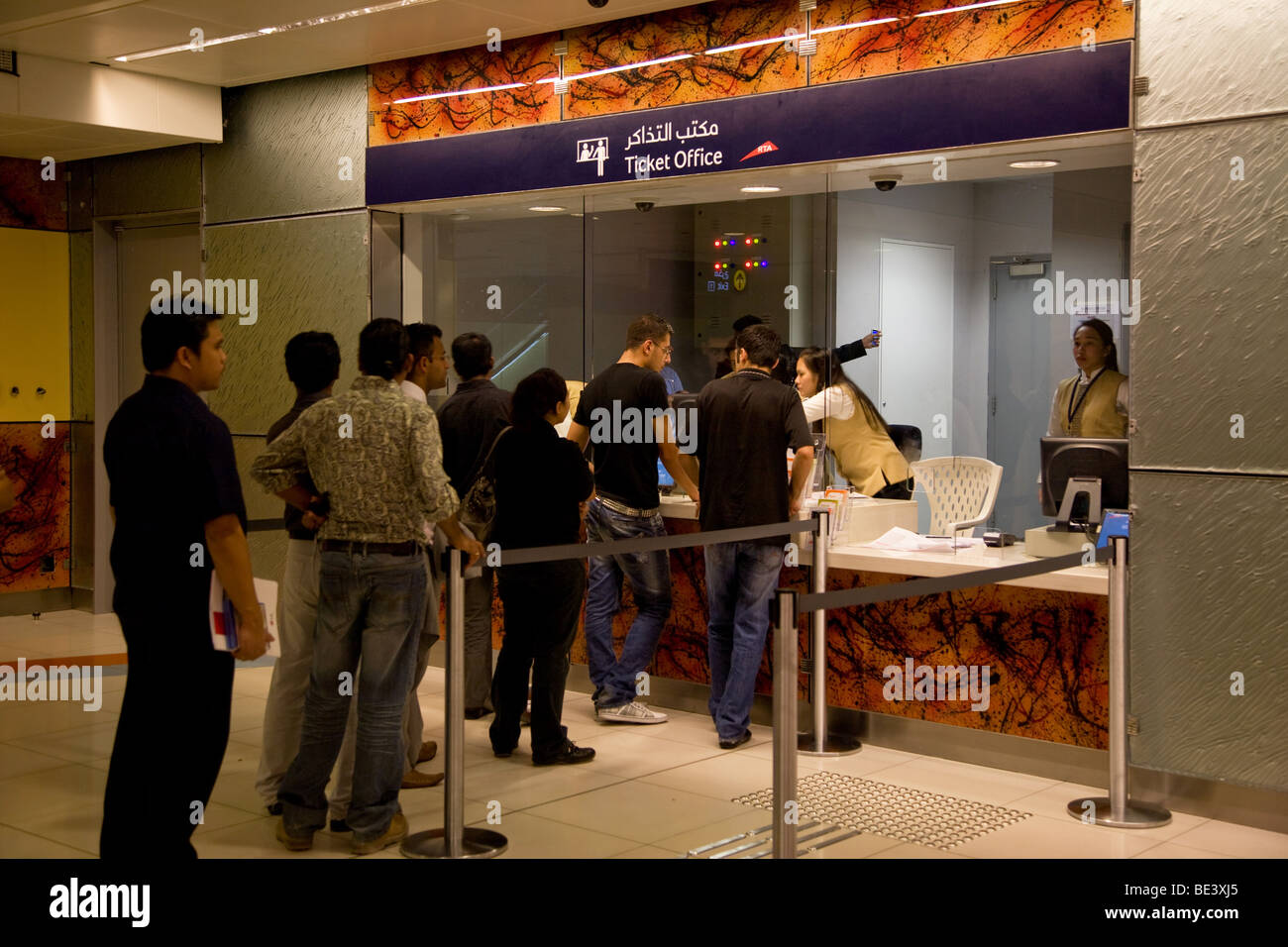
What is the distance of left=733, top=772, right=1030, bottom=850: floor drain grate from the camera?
4430mm

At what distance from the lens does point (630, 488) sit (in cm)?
584

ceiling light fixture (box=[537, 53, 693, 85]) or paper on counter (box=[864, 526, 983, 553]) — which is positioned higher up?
ceiling light fixture (box=[537, 53, 693, 85])

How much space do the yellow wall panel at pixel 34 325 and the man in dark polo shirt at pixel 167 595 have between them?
18.6ft

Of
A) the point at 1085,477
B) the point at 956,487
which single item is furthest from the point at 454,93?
the point at 1085,477

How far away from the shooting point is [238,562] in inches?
136

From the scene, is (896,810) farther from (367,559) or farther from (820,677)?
(367,559)

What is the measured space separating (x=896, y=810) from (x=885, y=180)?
2.73m

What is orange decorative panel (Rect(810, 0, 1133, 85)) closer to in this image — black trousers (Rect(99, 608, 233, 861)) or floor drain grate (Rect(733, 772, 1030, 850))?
floor drain grate (Rect(733, 772, 1030, 850))

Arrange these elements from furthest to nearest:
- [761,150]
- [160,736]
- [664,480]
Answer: [664,480] < [761,150] < [160,736]

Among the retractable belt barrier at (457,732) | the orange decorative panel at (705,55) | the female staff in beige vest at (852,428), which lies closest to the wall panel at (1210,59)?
the orange decorative panel at (705,55)

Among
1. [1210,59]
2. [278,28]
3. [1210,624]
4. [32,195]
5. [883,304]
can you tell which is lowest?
[1210,624]

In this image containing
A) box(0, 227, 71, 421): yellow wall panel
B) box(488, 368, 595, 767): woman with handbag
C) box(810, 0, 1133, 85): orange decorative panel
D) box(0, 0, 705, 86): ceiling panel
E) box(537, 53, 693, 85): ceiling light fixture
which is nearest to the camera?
box(810, 0, 1133, 85): orange decorative panel

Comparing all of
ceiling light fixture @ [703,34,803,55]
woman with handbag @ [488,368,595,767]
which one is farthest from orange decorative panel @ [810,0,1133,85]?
woman with handbag @ [488,368,595,767]

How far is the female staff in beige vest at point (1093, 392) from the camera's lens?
17.0ft
